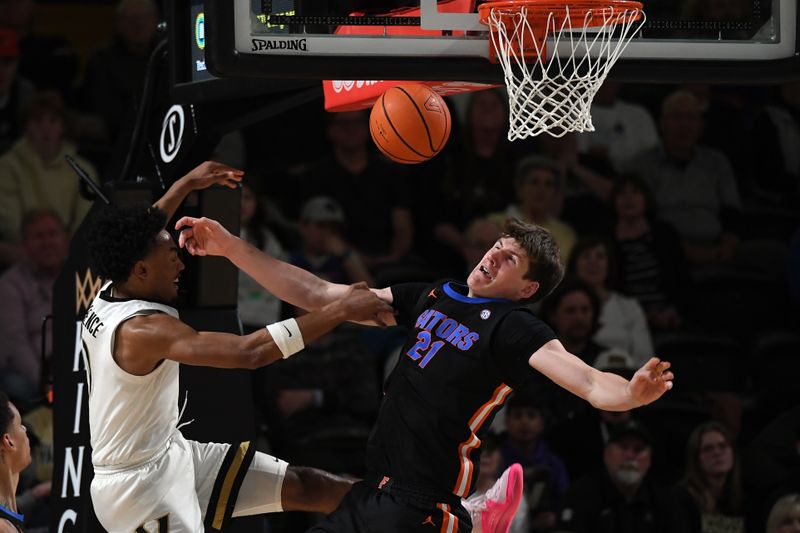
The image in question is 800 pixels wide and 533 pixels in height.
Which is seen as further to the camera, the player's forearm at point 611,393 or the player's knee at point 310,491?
the player's knee at point 310,491

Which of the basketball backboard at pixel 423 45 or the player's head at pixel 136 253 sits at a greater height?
the basketball backboard at pixel 423 45

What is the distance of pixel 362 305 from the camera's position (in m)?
5.30

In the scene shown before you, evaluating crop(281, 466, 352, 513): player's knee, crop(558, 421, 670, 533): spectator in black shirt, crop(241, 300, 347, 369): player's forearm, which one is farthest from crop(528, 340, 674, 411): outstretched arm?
crop(558, 421, 670, 533): spectator in black shirt

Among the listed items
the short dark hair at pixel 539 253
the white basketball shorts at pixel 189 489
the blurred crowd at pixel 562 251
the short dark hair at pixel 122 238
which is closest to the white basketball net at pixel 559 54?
the short dark hair at pixel 539 253

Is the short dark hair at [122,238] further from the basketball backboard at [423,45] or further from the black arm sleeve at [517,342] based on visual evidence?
the black arm sleeve at [517,342]

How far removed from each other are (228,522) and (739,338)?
5.33 meters

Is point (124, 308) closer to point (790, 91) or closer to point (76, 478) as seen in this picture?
point (76, 478)

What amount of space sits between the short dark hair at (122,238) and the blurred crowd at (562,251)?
8.62ft

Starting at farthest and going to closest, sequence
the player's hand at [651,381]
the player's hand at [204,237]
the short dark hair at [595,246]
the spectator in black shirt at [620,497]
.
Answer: the short dark hair at [595,246] → the spectator in black shirt at [620,497] → the player's hand at [204,237] → the player's hand at [651,381]

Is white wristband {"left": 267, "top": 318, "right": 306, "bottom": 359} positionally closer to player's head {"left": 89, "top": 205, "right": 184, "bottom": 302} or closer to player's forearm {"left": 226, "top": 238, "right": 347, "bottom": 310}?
player's forearm {"left": 226, "top": 238, "right": 347, "bottom": 310}

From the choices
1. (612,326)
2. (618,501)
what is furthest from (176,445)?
(612,326)

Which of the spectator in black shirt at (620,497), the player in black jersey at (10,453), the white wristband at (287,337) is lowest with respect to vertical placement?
A: the spectator in black shirt at (620,497)

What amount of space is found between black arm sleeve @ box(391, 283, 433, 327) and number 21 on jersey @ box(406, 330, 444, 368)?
18cm

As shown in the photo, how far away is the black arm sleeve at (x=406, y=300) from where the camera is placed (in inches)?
218
